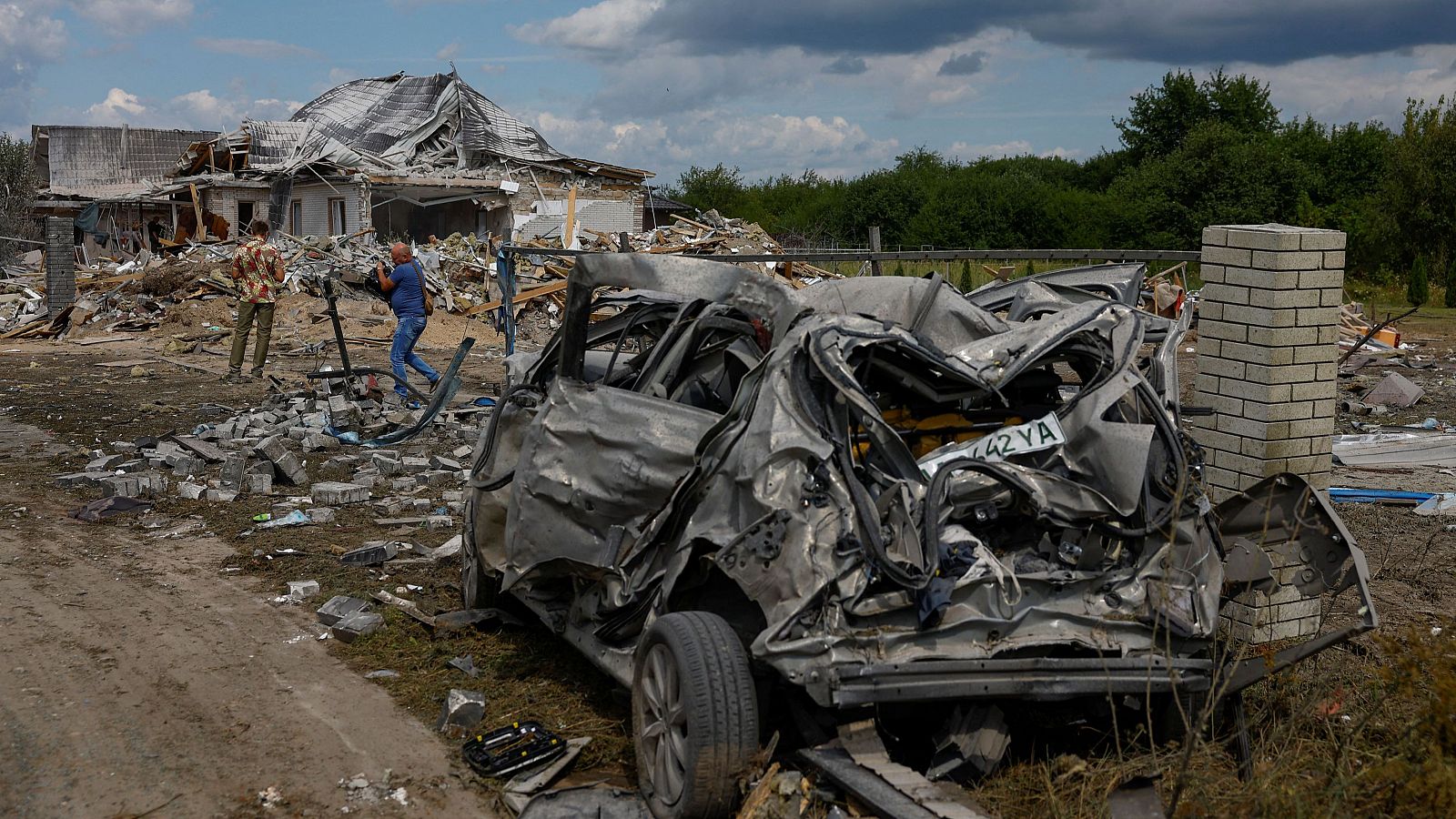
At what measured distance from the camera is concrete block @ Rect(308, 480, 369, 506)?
9.68 metres

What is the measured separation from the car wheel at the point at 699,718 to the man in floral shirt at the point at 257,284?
12.9 meters

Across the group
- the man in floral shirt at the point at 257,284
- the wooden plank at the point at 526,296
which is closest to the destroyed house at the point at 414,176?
the wooden plank at the point at 526,296

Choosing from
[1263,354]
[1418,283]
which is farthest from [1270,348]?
[1418,283]

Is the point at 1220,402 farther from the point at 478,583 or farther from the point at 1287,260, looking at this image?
the point at 478,583

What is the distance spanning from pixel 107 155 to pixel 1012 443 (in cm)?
5214

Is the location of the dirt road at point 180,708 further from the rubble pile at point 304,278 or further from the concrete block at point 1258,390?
the rubble pile at point 304,278

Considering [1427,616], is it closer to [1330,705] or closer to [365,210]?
[1330,705]

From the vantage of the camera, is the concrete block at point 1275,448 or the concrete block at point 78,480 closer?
the concrete block at point 1275,448

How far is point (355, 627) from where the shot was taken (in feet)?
20.8

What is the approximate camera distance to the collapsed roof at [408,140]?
Answer: 36312 mm

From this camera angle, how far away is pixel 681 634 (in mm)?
4102

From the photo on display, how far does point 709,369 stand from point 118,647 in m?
3.41

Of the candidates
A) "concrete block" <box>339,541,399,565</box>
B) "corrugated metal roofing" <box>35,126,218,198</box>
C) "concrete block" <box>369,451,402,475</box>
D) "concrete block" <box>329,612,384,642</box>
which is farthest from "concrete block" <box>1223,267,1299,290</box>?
"corrugated metal roofing" <box>35,126,218,198</box>

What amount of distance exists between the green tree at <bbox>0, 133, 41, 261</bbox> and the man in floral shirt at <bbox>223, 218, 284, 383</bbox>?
40604 mm
